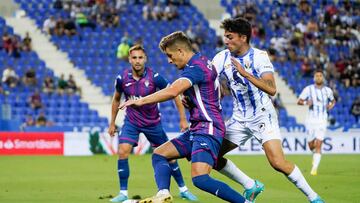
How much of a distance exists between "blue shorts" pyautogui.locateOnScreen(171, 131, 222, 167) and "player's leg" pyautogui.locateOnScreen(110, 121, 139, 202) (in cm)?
239

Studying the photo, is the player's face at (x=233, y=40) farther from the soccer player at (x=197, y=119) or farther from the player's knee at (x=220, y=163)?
the player's knee at (x=220, y=163)

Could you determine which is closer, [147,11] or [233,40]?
[233,40]

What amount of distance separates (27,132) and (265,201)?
586 inches

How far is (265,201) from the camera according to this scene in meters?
12.4

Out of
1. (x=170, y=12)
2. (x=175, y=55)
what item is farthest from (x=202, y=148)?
(x=170, y=12)

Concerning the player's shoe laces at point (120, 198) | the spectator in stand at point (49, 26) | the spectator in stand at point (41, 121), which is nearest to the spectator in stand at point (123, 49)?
the spectator in stand at point (49, 26)

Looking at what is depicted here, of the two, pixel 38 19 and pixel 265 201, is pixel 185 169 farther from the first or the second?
pixel 38 19

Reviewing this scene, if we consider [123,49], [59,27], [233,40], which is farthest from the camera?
[59,27]

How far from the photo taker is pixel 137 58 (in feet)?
42.6

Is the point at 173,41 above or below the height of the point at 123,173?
above

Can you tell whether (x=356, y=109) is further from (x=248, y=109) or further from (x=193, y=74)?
(x=193, y=74)

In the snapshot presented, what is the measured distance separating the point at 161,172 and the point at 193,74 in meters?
A: 1.33

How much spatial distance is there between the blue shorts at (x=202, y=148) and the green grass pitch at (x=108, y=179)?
2.35 m

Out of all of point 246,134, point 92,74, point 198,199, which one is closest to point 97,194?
point 198,199
